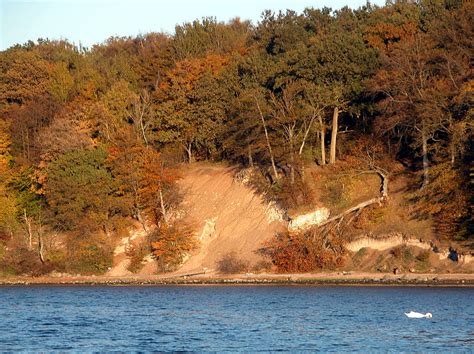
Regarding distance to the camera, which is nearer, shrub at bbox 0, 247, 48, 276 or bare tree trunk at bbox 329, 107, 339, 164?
bare tree trunk at bbox 329, 107, 339, 164

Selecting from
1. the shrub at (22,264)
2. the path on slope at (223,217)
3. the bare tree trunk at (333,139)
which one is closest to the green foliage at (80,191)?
the shrub at (22,264)

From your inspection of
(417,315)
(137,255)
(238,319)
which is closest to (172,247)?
(137,255)

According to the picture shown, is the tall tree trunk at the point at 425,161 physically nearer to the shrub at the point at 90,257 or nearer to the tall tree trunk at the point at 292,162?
the tall tree trunk at the point at 292,162

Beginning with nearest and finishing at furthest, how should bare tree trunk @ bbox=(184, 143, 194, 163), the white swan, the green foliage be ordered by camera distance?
the white swan < the green foliage < bare tree trunk @ bbox=(184, 143, 194, 163)

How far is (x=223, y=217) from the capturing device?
81500mm

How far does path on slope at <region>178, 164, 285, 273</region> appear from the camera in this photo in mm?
76562

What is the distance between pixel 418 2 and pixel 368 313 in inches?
1897

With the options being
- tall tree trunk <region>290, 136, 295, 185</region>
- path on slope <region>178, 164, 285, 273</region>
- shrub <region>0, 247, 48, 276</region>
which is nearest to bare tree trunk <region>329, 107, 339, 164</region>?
tall tree trunk <region>290, 136, 295, 185</region>

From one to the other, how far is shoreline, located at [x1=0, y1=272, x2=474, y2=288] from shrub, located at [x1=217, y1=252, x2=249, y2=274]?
2.63 ft

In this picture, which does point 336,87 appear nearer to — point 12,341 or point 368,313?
point 368,313

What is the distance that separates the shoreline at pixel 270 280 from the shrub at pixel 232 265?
801mm

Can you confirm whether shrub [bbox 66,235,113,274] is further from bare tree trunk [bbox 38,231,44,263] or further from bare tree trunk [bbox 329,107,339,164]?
bare tree trunk [bbox 329,107,339,164]

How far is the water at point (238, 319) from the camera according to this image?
38719 mm

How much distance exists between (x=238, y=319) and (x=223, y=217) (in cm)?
3311
